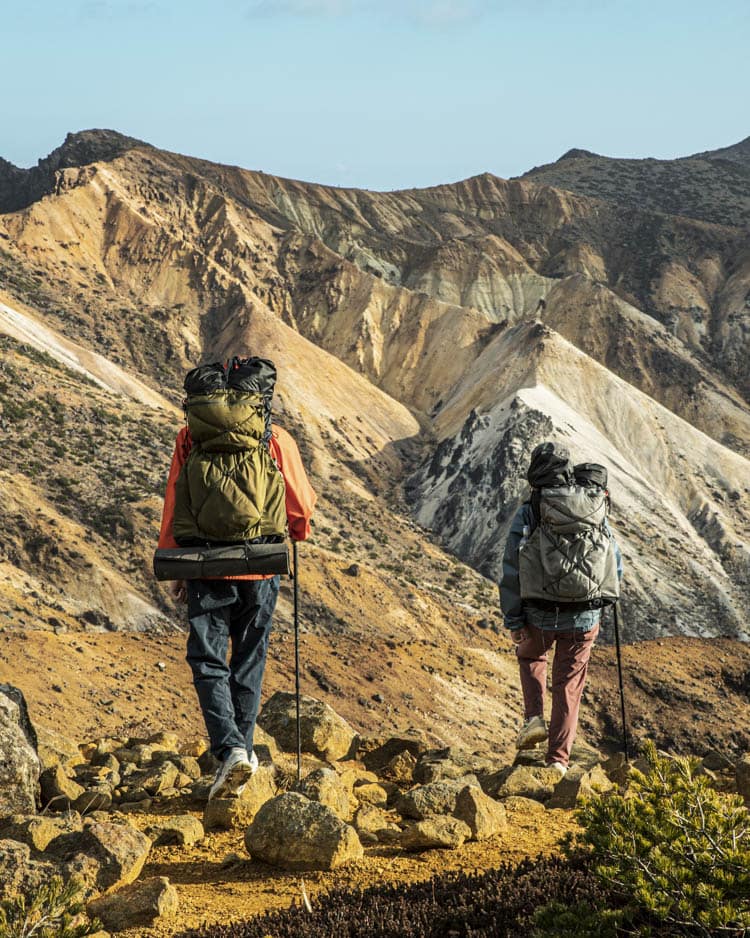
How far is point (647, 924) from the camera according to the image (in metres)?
3.73

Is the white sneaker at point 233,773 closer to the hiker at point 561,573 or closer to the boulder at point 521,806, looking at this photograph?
the boulder at point 521,806

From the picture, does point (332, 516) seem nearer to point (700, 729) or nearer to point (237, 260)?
point (700, 729)

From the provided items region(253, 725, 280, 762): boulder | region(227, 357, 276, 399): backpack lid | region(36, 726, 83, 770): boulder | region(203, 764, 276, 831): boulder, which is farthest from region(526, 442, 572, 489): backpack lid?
region(36, 726, 83, 770): boulder

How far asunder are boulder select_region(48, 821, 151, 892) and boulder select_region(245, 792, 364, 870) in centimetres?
56

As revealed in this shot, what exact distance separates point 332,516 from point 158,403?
13.2 m

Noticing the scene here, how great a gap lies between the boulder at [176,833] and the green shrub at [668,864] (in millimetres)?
2333

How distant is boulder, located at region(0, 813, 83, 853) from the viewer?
5035 millimetres

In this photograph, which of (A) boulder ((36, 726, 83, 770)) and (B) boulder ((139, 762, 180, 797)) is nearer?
(B) boulder ((139, 762, 180, 797))

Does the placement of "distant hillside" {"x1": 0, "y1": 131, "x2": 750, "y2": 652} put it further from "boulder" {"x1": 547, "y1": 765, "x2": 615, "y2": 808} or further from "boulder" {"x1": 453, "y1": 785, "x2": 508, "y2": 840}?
"boulder" {"x1": 453, "y1": 785, "x2": 508, "y2": 840}

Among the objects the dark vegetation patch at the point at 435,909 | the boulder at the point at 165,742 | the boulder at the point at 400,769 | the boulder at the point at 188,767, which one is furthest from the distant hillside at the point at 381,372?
the dark vegetation patch at the point at 435,909

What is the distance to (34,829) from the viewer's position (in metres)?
5.05

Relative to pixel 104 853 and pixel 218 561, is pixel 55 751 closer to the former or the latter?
pixel 218 561

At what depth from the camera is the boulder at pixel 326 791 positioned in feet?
19.1

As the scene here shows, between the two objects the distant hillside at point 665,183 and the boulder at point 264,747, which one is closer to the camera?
the boulder at point 264,747
